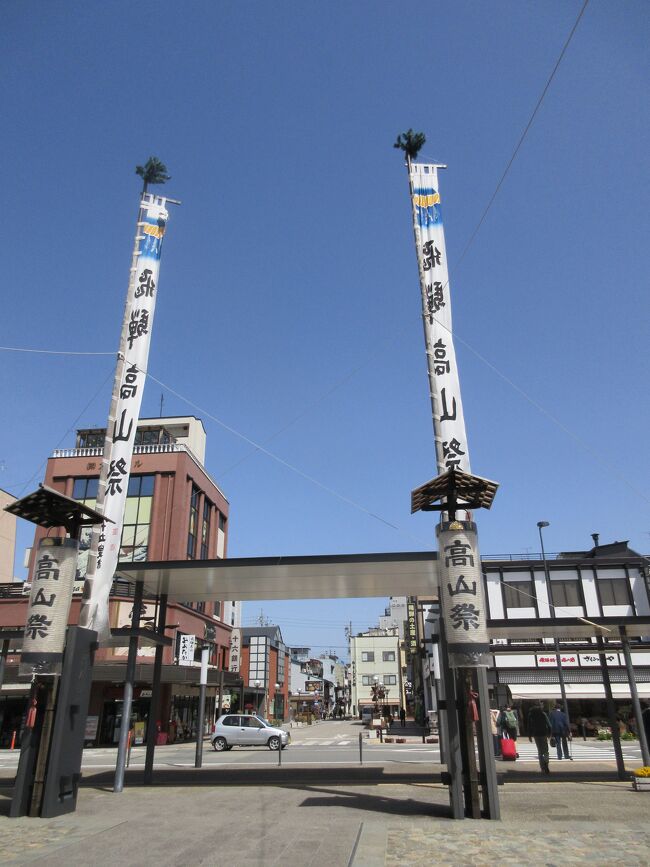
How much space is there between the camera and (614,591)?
120ft

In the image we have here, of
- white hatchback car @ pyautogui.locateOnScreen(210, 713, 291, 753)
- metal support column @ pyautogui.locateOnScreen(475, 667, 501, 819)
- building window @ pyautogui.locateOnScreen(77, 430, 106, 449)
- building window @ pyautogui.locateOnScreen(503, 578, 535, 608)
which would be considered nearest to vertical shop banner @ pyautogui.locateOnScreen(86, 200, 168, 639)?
metal support column @ pyautogui.locateOnScreen(475, 667, 501, 819)

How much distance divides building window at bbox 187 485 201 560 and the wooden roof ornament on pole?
1087 inches

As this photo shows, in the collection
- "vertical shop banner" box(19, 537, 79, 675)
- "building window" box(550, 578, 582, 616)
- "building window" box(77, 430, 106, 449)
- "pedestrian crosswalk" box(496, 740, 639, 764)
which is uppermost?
"building window" box(77, 430, 106, 449)

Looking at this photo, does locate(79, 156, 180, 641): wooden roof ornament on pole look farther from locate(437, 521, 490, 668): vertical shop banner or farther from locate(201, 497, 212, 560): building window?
locate(201, 497, 212, 560): building window

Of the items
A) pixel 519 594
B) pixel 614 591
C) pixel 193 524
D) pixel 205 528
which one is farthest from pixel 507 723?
pixel 205 528

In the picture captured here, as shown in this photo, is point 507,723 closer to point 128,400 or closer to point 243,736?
point 243,736

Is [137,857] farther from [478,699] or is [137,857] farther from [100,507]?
[100,507]

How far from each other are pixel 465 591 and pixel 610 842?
140 inches

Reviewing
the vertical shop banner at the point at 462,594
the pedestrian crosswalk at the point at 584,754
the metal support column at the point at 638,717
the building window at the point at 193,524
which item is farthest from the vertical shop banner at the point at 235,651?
the vertical shop banner at the point at 462,594

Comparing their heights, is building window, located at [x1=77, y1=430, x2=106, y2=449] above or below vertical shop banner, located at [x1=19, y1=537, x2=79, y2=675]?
above

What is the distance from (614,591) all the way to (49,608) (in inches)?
1362

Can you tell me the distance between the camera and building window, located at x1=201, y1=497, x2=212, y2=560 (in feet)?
149

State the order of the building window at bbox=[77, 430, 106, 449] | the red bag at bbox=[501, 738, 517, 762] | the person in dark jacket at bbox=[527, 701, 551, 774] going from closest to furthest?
the person in dark jacket at bbox=[527, 701, 551, 774], the red bag at bbox=[501, 738, 517, 762], the building window at bbox=[77, 430, 106, 449]

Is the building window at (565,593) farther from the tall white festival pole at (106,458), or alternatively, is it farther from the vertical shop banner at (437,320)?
the tall white festival pole at (106,458)
